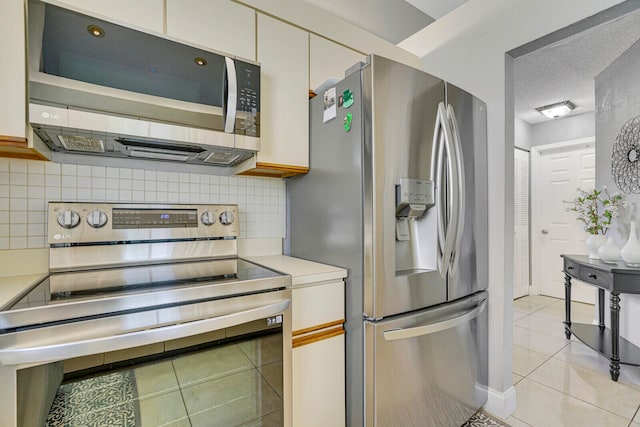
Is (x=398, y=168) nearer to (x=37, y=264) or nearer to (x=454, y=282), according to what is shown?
(x=454, y=282)

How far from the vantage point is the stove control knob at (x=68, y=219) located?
4.16 ft

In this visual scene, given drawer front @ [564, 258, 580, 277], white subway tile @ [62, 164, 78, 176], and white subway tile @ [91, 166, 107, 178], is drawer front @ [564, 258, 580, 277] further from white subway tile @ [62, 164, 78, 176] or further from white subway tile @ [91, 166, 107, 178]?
white subway tile @ [62, 164, 78, 176]

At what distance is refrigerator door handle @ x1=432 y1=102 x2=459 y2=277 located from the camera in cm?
140

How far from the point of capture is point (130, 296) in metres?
0.86

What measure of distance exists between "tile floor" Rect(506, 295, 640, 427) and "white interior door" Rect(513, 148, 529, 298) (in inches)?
48.9

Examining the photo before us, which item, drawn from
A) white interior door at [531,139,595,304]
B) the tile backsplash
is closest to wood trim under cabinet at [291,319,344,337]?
the tile backsplash

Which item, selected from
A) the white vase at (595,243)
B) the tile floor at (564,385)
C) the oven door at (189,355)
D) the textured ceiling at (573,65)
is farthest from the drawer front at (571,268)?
the oven door at (189,355)

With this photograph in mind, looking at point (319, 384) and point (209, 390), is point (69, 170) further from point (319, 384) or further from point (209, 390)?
point (319, 384)

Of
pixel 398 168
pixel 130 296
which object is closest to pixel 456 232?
pixel 398 168

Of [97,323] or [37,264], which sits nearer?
[97,323]

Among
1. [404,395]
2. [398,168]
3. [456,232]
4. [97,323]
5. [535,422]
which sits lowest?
[535,422]

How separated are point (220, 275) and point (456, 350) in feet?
3.89

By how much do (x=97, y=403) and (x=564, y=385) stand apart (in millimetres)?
2661

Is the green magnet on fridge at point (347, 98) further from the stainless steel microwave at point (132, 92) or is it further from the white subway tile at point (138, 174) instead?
the white subway tile at point (138, 174)
